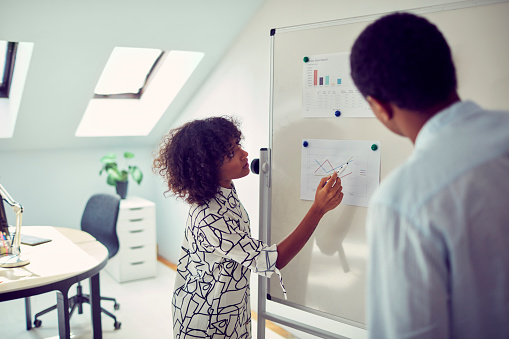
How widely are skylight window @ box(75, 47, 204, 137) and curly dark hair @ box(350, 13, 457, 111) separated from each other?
310 cm

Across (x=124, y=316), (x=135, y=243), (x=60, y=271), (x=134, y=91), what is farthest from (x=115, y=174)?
(x=60, y=271)

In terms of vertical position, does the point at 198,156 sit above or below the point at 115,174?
above

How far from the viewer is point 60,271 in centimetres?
215

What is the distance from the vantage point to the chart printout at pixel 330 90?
1849mm

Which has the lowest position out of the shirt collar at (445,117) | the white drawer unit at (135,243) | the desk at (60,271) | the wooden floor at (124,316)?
the wooden floor at (124,316)

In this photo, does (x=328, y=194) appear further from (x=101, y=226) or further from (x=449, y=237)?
(x=101, y=226)

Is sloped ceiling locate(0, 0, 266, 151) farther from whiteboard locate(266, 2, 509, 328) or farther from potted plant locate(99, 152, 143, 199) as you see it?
whiteboard locate(266, 2, 509, 328)

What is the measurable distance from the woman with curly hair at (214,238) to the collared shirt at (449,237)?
0.90 metres

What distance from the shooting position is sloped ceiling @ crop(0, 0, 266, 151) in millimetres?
2795

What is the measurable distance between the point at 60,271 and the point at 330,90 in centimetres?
150

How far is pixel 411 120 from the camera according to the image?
0.83 m

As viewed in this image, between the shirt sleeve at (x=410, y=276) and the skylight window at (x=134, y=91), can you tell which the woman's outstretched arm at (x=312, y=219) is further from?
the skylight window at (x=134, y=91)

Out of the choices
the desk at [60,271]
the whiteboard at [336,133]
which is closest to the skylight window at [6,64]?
the desk at [60,271]

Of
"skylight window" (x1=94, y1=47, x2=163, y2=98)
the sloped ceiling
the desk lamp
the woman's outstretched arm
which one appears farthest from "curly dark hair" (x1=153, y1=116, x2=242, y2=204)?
"skylight window" (x1=94, y1=47, x2=163, y2=98)
